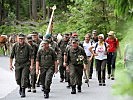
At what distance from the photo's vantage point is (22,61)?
13695 mm

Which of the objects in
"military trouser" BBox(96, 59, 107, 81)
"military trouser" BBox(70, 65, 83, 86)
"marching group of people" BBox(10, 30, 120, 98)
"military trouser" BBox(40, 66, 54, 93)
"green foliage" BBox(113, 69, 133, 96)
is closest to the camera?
"green foliage" BBox(113, 69, 133, 96)

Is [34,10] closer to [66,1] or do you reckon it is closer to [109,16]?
[66,1]

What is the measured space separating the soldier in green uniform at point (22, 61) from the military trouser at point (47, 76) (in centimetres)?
45

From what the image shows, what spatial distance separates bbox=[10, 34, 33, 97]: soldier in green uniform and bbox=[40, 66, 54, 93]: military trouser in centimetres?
45

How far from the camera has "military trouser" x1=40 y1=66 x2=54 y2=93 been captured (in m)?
13.4

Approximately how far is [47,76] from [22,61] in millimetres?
928

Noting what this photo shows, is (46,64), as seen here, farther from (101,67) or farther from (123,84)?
(123,84)

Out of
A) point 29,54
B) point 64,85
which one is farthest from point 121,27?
point 64,85

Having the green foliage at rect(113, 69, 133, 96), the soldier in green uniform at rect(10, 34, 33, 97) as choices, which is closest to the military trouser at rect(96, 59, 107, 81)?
the soldier in green uniform at rect(10, 34, 33, 97)

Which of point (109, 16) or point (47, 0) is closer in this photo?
point (109, 16)

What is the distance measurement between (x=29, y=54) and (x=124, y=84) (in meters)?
12.2

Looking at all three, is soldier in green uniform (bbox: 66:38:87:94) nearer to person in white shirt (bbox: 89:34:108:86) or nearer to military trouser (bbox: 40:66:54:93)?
military trouser (bbox: 40:66:54:93)

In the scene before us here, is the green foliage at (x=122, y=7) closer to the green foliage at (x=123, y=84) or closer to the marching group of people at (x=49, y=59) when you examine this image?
the green foliage at (x=123, y=84)

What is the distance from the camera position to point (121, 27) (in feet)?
6.84
